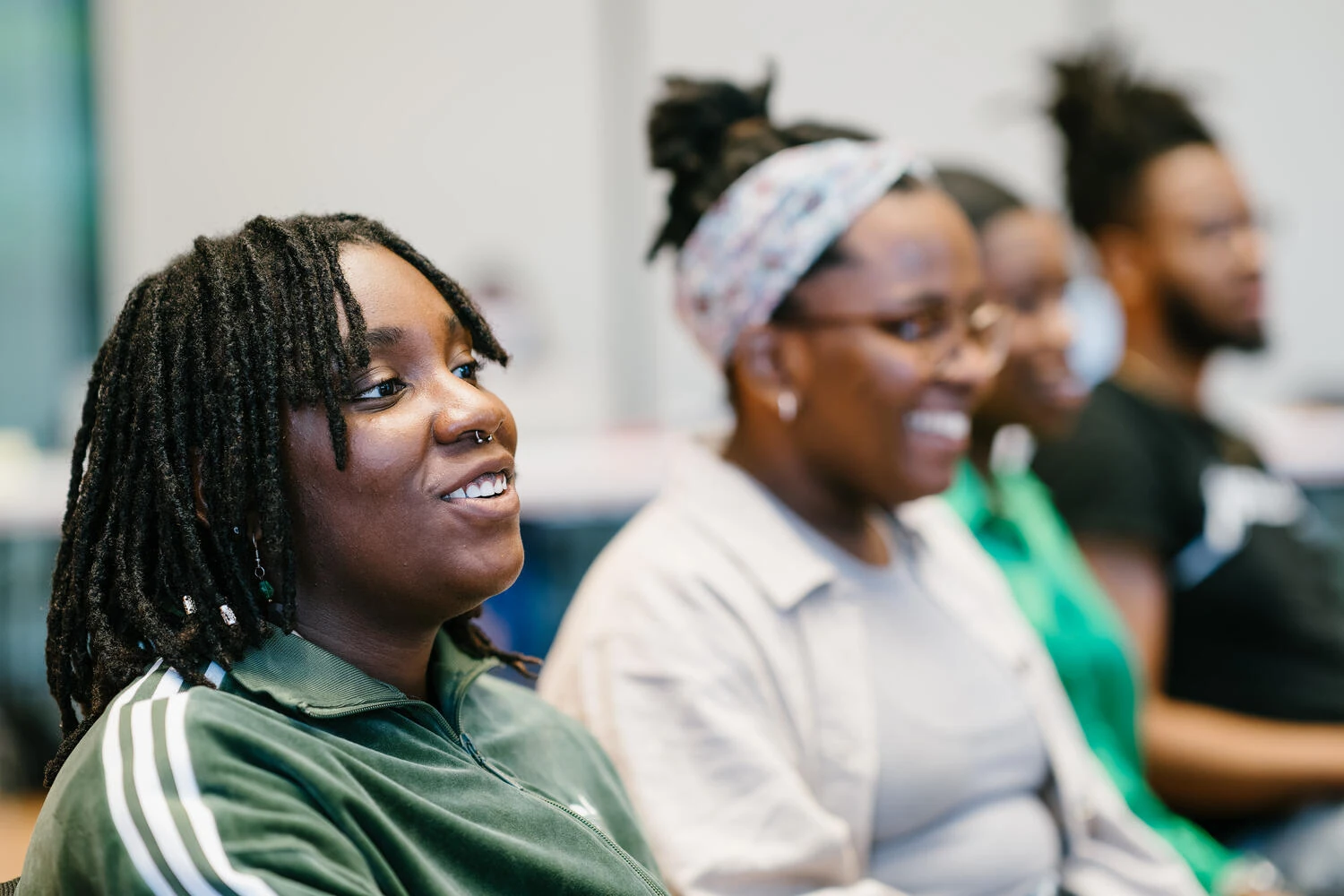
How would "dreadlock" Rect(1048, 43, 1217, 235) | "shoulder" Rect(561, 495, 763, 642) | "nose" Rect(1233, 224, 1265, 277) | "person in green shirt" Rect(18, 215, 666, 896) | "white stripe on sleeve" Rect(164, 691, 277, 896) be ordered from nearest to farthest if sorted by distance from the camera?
"white stripe on sleeve" Rect(164, 691, 277, 896) → "person in green shirt" Rect(18, 215, 666, 896) → "shoulder" Rect(561, 495, 763, 642) → "nose" Rect(1233, 224, 1265, 277) → "dreadlock" Rect(1048, 43, 1217, 235)

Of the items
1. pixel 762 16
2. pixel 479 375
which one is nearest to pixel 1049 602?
pixel 479 375

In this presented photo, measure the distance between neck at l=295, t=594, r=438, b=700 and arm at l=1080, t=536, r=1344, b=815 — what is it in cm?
159

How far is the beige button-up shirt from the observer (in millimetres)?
1444

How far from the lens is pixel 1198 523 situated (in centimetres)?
244

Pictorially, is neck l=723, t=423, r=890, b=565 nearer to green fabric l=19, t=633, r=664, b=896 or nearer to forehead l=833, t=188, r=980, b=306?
forehead l=833, t=188, r=980, b=306

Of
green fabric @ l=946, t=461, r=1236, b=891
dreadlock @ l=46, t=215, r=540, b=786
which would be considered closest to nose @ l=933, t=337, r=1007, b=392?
green fabric @ l=946, t=461, r=1236, b=891

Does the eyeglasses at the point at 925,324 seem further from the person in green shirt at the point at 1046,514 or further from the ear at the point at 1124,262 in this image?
the ear at the point at 1124,262

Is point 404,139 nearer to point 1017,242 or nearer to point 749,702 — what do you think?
point 1017,242

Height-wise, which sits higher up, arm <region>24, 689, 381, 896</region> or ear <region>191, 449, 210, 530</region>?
ear <region>191, 449, 210, 530</region>

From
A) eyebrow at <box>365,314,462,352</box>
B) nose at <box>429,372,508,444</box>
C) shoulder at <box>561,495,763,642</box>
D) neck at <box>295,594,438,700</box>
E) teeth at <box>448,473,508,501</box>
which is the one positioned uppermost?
eyebrow at <box>365,314,462,352</box>

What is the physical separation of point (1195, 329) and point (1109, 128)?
19.4 inches

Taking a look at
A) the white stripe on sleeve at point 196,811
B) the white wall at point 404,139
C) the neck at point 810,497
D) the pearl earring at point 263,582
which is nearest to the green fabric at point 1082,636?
the neck at point 810,497

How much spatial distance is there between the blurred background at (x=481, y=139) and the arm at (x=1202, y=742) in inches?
103

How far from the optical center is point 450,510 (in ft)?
3.54
